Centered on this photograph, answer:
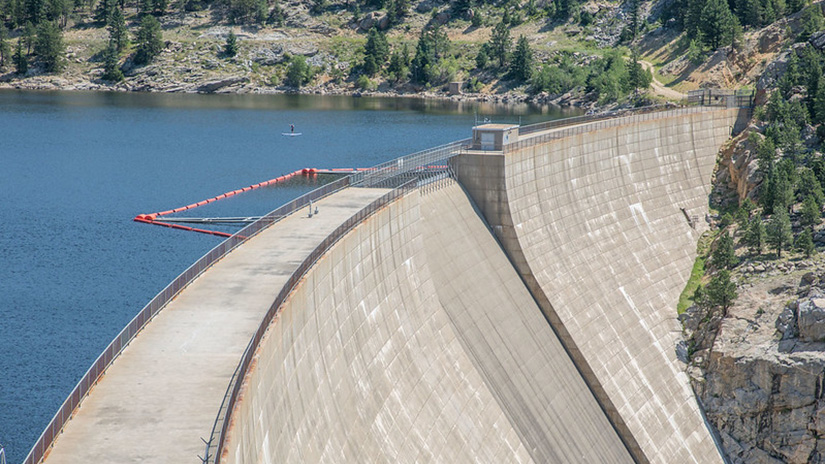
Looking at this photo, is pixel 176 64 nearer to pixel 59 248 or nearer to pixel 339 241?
pixel 59 248

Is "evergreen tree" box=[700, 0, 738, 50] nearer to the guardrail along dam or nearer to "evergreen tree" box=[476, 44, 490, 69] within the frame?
the guardrail along dam

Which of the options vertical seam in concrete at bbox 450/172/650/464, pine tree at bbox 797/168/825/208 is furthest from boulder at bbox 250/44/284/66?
vertical seam in concrete at bbox 450/172/650/464

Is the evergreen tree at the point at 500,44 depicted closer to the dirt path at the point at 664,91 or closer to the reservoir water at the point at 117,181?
the reservoir water at the point at 117,181

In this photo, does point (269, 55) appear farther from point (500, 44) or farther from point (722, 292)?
point (722, 292)

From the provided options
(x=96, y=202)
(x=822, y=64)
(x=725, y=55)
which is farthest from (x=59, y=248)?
(x=725, y=55)

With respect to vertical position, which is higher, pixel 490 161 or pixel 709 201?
pixel 490 161

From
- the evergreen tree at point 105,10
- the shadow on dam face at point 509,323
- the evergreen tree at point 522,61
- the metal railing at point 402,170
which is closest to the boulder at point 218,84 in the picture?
the evergreen tree at point 105,10

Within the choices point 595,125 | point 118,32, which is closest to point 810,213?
point 595,125
